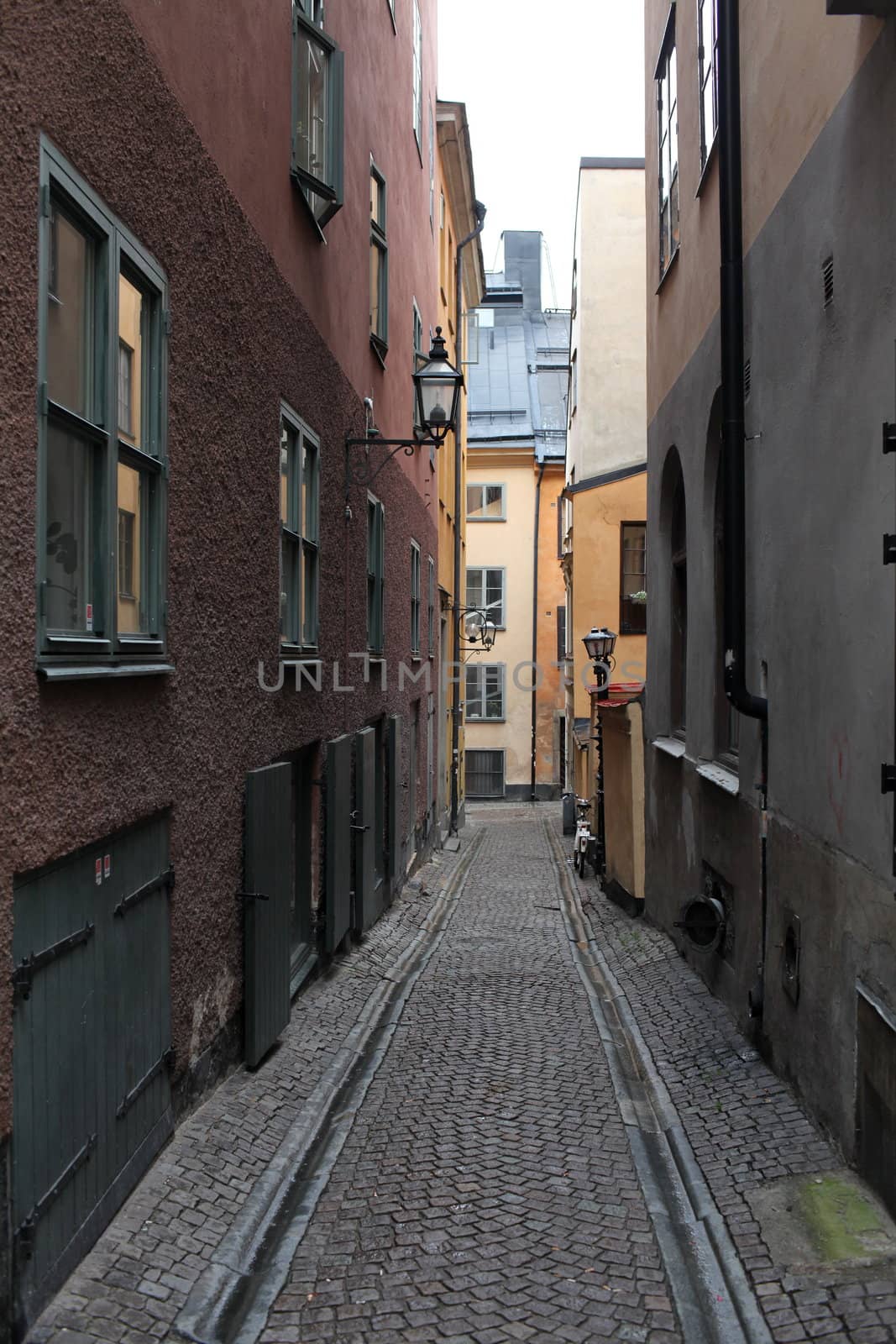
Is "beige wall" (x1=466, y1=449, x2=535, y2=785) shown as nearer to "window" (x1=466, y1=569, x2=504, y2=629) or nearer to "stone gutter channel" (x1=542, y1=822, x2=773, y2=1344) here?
"window" (x1=466, y1=569, x2=504, y2=629)

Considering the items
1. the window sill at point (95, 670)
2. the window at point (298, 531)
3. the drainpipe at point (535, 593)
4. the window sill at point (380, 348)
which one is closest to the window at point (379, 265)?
the window sill at point (380, 348)

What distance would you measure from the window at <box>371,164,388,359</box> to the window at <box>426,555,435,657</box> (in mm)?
6797

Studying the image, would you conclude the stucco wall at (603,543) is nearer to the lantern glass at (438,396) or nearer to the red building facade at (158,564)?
the lantern glass at (438,396)

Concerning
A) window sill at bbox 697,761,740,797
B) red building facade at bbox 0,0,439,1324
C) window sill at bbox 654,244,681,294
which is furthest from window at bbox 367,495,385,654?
window sill at bbox 697,761,740,797

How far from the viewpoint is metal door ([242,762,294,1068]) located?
696 centimetres

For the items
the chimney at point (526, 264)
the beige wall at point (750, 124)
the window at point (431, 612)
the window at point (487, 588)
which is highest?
the chimney at point (526, 264)

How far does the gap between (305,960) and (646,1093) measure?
9.82 feet

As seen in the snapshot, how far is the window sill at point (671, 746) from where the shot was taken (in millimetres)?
10875

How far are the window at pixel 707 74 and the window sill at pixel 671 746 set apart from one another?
483cm

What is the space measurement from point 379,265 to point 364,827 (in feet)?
20.4

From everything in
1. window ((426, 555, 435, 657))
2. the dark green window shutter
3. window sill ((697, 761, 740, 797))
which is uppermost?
window ((426, 555, 435, 657))

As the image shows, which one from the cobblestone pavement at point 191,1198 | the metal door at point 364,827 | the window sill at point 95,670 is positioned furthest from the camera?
the metal door at point 364,827

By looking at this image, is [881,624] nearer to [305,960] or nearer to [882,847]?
[882,847]

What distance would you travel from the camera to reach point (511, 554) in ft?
129
